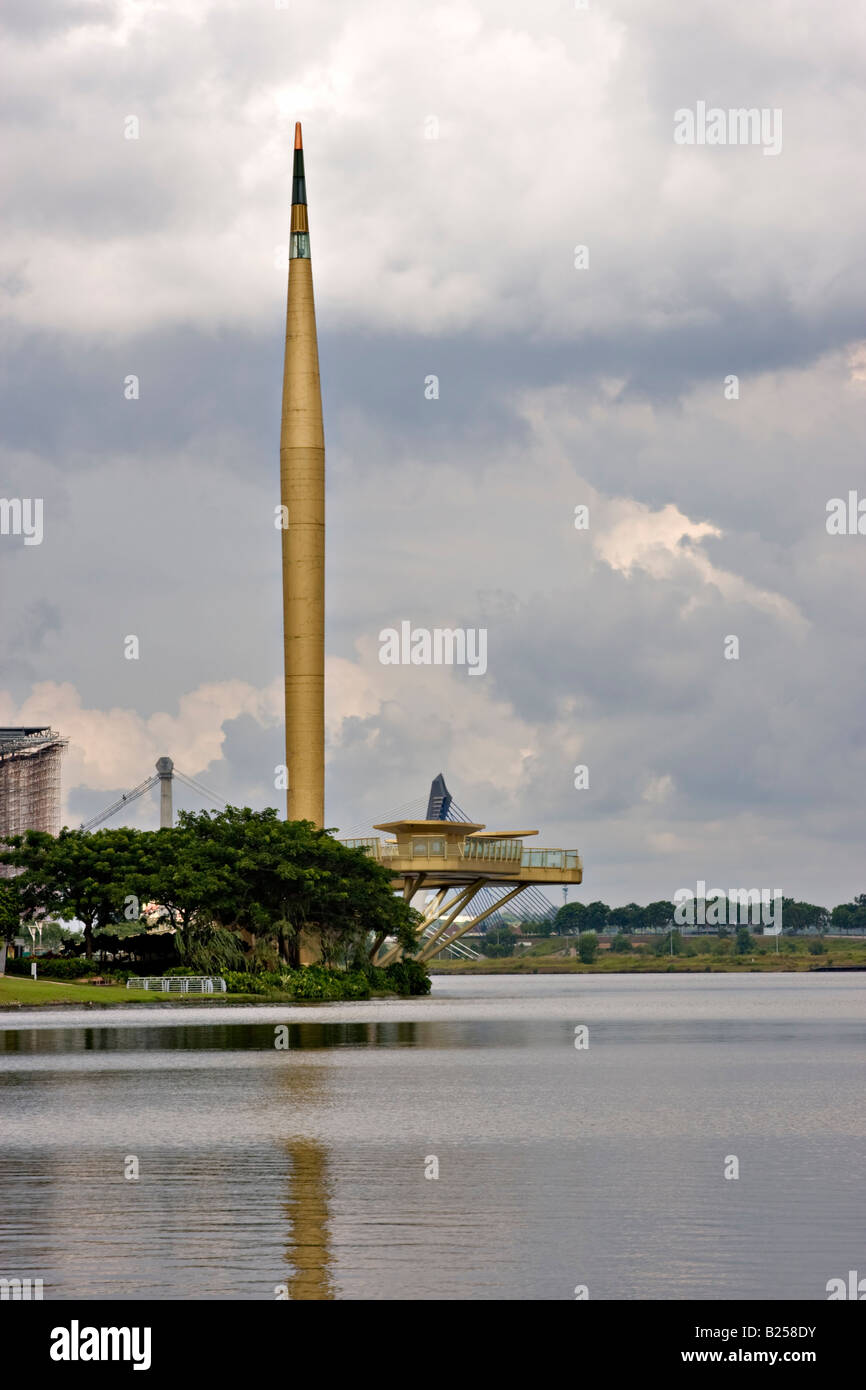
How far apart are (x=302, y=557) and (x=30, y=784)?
106316 millimetres

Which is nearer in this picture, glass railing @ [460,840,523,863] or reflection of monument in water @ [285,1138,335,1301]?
reflection of monument in water @ [285,1138,335,1301]

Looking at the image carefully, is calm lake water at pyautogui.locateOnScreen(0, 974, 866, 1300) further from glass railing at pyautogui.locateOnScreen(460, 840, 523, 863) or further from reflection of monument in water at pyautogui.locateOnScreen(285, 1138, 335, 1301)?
glass railing at pyautogui.locateOnScreen(460, 840, 523, 863)

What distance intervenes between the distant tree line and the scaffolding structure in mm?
106511

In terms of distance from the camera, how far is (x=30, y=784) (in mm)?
195750

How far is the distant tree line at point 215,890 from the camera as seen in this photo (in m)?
81.6

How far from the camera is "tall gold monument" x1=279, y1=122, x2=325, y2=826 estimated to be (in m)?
97.2

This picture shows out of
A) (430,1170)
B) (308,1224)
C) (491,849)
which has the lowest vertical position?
(430,1170)

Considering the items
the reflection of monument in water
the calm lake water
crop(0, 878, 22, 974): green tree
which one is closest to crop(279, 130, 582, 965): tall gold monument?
crop(0, 878, 22, 974): green tree

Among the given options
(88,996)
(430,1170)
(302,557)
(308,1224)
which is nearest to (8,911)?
(88,996)

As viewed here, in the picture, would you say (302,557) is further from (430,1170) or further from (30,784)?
(30,784)

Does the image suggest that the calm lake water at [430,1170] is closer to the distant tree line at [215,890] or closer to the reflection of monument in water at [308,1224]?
the reflection of monument in water at [308,1224]

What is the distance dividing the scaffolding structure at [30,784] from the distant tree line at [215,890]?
106511 mm

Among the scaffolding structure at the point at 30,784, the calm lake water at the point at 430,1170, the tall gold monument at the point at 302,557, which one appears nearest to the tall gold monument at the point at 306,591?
the tall gold monument at the point at 302,557
